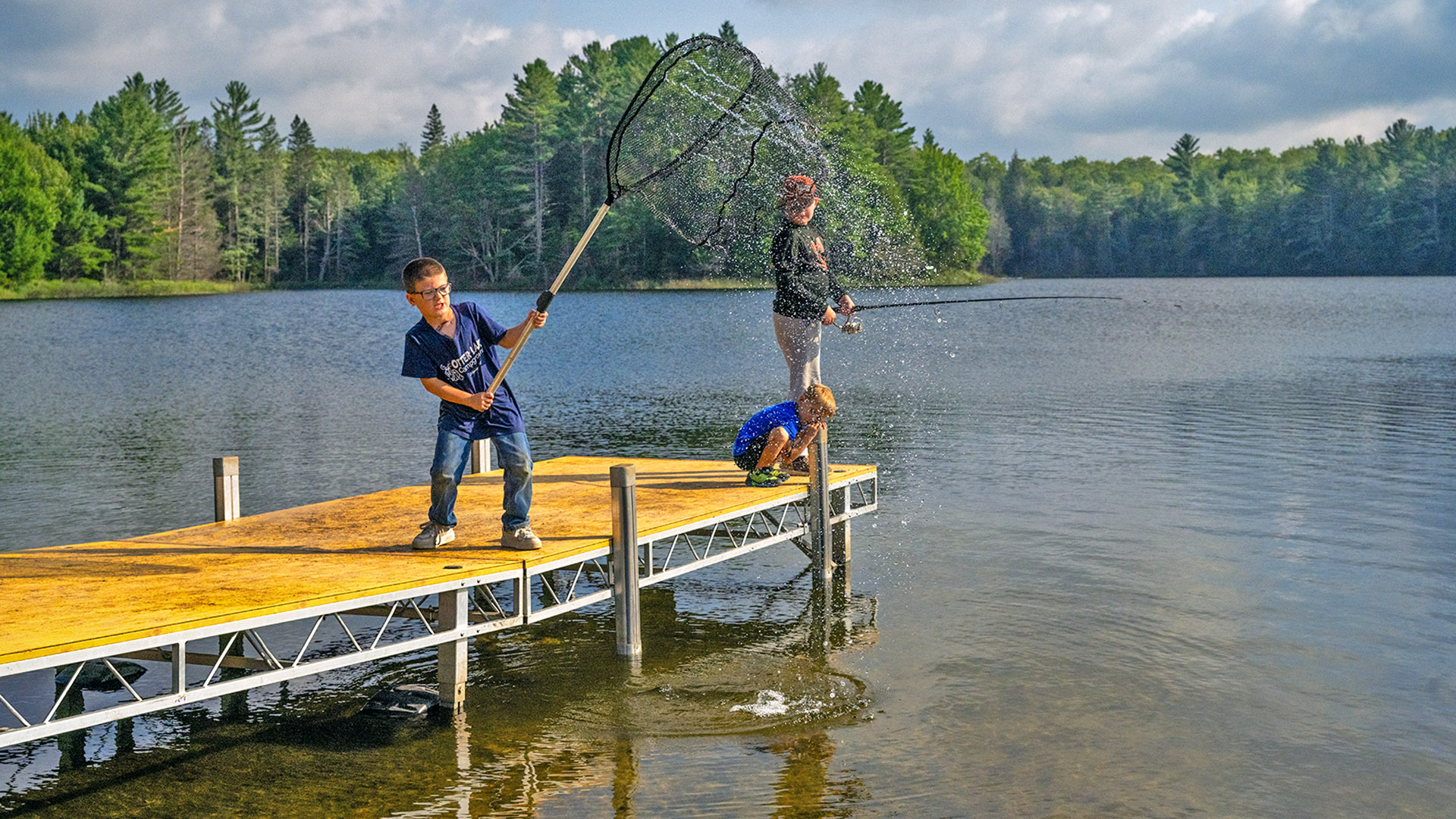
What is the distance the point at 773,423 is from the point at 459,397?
146 inches

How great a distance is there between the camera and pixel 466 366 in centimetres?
771

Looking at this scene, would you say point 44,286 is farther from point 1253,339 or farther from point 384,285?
point 1253,339

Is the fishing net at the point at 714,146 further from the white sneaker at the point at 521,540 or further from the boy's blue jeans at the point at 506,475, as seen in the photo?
the white sneaker at the point at 521,540

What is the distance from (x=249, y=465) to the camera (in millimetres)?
18250

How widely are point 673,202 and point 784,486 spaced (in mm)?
2810

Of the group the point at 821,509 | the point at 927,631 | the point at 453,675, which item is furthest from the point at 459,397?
the point at 927,631

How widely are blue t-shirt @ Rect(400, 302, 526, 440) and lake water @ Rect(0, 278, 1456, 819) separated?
1.92m

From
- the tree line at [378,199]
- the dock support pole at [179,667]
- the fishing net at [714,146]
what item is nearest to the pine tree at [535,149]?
the tree line at [378,199]

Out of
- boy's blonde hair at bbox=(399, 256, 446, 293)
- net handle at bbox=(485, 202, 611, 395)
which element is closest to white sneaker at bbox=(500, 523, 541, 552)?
net handle at bbox=(485, 202, 611, 395)

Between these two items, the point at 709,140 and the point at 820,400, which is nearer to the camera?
the point at 709,140

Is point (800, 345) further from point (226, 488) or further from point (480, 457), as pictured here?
point (226, 488)

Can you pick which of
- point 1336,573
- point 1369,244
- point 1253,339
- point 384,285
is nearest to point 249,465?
point 1336,573

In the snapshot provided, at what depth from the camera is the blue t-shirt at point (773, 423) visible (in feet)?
34.9

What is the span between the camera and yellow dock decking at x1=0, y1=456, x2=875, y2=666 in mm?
6148
